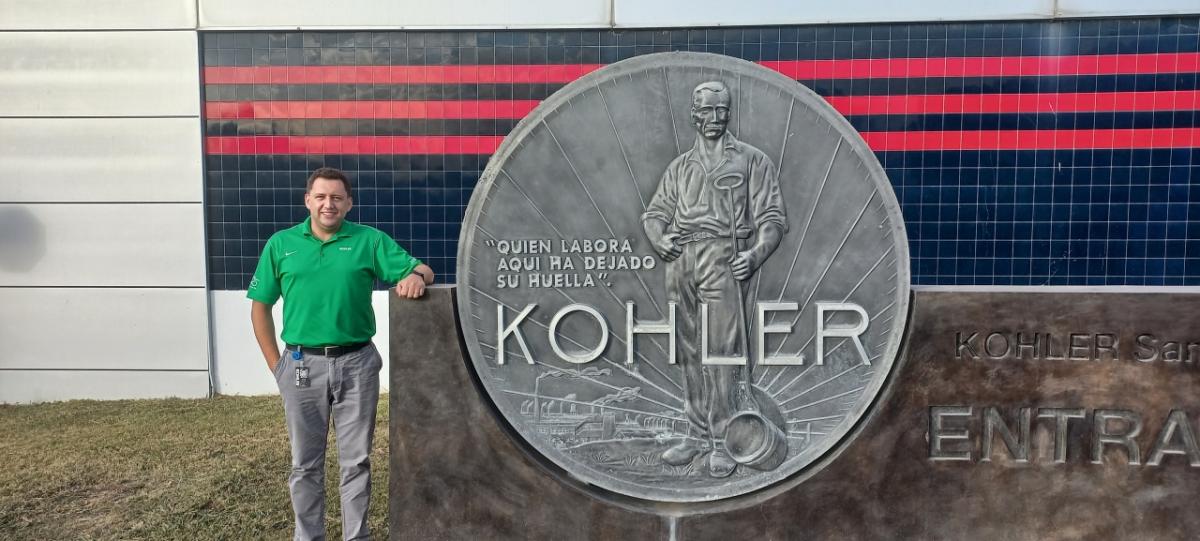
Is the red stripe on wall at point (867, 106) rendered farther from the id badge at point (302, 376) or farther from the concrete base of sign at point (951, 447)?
the id badge at point (302, 376)

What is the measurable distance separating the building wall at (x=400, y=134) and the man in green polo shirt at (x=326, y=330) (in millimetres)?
2869

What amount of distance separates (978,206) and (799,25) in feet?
6.24

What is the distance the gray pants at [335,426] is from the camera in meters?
2.67

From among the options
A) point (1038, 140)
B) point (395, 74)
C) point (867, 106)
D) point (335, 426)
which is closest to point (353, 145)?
point (395, 74)

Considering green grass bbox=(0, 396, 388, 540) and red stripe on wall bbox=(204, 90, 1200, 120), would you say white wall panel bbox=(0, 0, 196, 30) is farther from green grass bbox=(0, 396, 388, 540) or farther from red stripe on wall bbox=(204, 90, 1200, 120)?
green grass bbox=(0, 396, 388, 540)

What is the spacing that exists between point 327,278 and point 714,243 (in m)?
1.46

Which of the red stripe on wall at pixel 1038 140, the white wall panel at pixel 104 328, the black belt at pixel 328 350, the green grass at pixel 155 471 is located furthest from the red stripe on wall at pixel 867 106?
the black belt at pixel 328 350

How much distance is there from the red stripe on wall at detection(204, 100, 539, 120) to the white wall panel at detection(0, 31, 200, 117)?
328mm

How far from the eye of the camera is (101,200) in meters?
5.59

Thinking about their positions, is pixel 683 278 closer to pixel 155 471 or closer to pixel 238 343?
pixel 155 471

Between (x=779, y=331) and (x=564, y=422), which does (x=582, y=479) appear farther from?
(x=779, y=331)

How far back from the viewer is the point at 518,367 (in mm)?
2783

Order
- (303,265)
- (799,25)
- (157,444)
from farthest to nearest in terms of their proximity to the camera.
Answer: (799,25) < (157,444) < (303,265)

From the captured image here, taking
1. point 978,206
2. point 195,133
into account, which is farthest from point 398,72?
point 978,206
